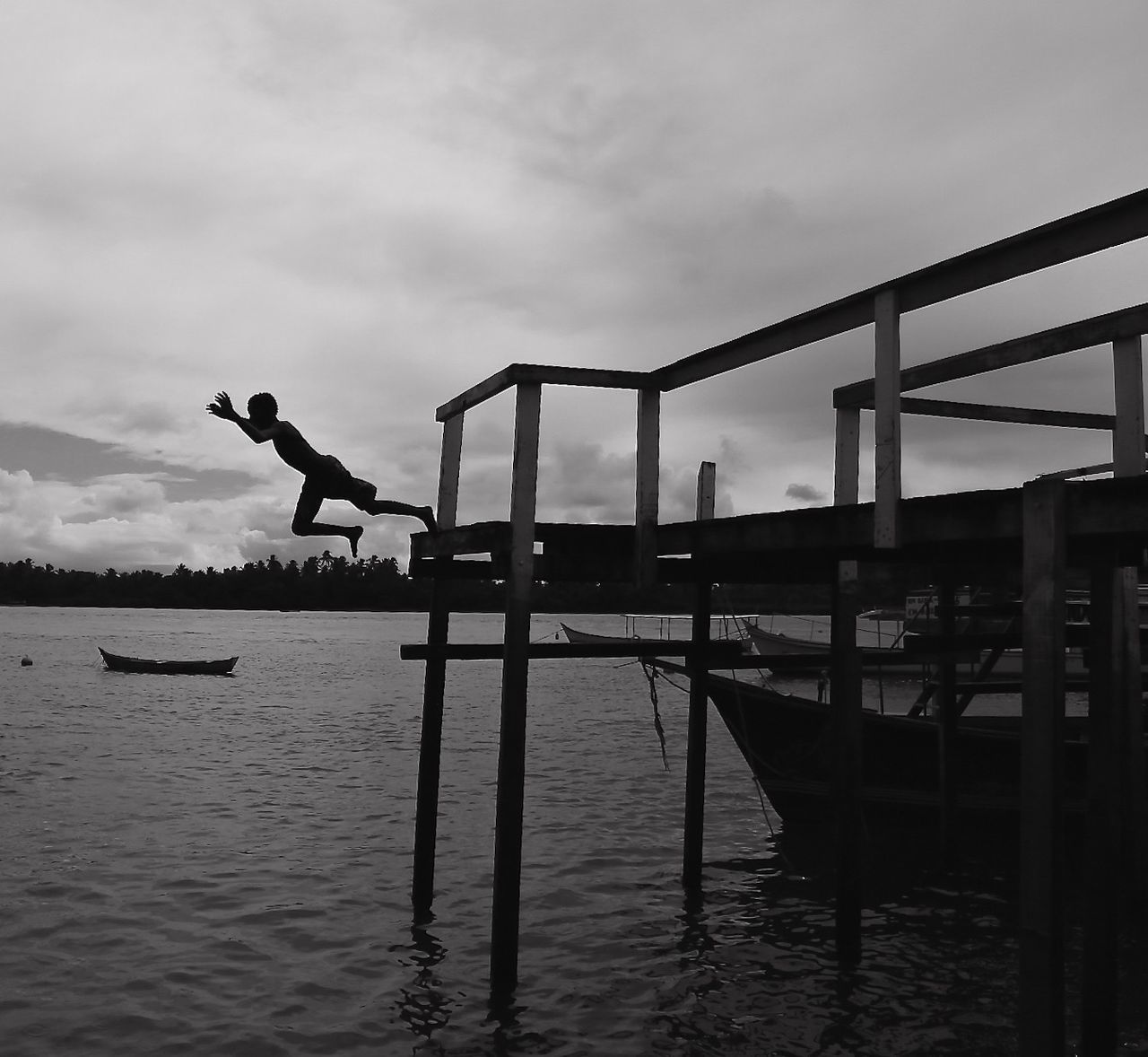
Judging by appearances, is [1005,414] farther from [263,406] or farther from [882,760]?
[263,406]

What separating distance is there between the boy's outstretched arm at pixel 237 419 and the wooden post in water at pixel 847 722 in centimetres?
469

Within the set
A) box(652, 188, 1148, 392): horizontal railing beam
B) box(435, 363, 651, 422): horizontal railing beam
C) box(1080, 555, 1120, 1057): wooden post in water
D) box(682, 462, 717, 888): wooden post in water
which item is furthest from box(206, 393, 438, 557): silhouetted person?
box(1080, 555, 1120, 1057): wooden post in water

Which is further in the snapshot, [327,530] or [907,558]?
[327,530]

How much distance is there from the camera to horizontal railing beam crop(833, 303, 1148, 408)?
6887 millimetres

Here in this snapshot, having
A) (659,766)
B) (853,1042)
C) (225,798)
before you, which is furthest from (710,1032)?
(659,766)

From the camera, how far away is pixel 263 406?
8328 millimetres

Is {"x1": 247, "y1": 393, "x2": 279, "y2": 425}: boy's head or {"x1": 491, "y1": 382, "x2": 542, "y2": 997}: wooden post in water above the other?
{"x1": 247, "y1": 393, "x2": 279, "y2": 425}: boy's head

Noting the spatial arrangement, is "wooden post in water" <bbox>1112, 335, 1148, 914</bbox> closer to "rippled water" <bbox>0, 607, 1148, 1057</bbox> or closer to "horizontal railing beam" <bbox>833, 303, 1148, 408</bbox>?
"horizontal railing beam" <bbox>833, 303, 1148, 408</bbox>

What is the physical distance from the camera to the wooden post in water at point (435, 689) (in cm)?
847

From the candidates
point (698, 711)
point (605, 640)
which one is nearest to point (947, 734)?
point (698, 711)

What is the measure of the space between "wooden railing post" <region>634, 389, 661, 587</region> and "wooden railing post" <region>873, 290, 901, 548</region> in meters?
2.11

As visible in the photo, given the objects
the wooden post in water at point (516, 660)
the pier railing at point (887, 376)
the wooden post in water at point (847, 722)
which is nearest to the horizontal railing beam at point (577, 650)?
the wooden post in water at point (516, 660)

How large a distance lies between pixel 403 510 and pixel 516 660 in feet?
8.26

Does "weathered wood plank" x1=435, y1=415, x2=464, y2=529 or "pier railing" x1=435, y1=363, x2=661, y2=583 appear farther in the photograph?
"weathered wood plank" x1=435, y1=415, x2=464, y2=529
